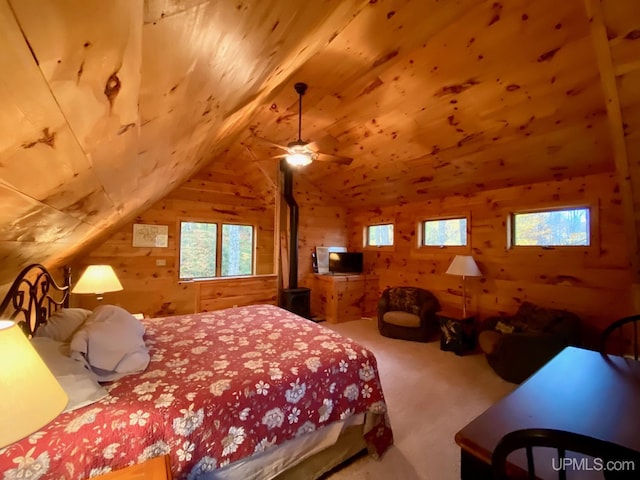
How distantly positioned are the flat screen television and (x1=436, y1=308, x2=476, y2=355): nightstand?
2.02 m

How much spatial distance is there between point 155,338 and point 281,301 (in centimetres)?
266

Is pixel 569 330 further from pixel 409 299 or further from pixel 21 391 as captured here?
pixel 21 391

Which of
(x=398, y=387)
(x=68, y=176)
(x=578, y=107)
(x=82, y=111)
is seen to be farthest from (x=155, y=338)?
(x=578, y=107)

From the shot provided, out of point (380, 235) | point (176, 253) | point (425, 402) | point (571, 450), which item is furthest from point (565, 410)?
point (176, 253)

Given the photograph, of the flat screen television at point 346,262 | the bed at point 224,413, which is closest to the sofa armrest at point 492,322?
the bed at point 224,413

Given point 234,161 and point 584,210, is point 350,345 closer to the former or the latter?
point 584,210

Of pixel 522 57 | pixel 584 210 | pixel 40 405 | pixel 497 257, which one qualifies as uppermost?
pixel 522 57

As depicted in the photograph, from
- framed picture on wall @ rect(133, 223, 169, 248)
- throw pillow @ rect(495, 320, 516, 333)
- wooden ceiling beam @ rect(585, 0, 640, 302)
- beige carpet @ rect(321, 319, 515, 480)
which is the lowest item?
beige carpet @ rect(321, 319, 515, 480)

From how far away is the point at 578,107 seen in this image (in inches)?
98.2

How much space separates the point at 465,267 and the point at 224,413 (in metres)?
3.52

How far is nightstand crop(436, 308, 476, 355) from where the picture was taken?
12.2ft

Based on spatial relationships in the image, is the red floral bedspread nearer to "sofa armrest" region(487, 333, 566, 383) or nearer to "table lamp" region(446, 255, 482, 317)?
"sofa armrest" region(487, 333, 566, 383)

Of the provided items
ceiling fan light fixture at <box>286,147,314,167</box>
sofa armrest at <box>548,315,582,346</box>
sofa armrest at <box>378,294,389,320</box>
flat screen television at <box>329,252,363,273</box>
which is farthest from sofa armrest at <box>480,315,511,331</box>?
ceiling fan light fixture at <box>286,147,314,167</box>

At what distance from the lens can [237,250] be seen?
551cm
